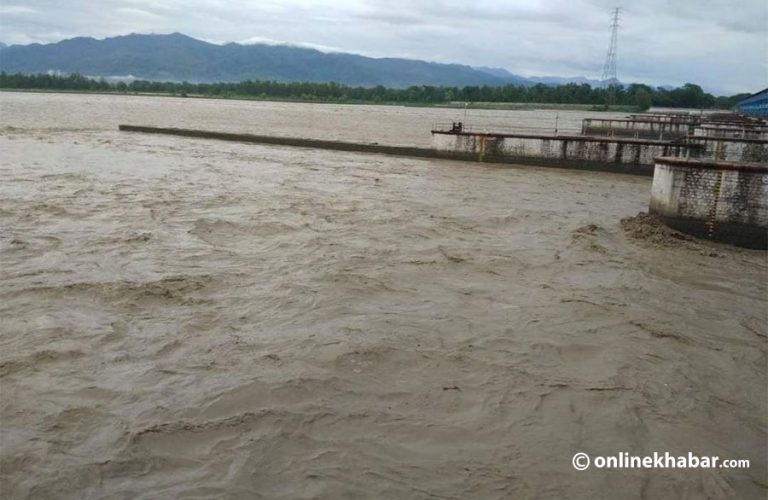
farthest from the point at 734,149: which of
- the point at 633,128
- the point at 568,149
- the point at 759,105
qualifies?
the point at 759,105

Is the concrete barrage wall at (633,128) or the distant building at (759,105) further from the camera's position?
the distant building at (759,105)

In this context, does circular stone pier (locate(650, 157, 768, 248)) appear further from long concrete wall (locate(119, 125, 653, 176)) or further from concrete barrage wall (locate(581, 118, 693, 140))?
concrete barrage wall (locate(581, 118, 693, 140))

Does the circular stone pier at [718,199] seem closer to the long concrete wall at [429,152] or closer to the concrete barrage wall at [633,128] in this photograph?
the long concrete wall at [429,152]

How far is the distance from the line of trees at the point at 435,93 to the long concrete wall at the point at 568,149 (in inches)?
4528

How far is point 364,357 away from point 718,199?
349 inches

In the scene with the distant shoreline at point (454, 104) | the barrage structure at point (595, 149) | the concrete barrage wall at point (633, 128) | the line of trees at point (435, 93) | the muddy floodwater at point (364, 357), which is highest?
the line of trees at point (435, 93)

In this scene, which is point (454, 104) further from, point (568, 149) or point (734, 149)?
point (734, 149)

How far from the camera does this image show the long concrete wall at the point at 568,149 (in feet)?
74.3

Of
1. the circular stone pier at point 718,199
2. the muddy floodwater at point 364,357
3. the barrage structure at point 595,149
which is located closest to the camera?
the muddy floodwater at point 364,357

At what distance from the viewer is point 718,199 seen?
459 inches

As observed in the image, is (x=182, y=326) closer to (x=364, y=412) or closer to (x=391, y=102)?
(x=364, y=412)

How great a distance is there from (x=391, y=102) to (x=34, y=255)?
5787 inches

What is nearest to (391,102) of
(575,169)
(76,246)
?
(575,169)

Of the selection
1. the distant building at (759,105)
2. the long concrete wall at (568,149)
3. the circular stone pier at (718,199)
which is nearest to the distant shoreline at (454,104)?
the distant building at (759,105)
